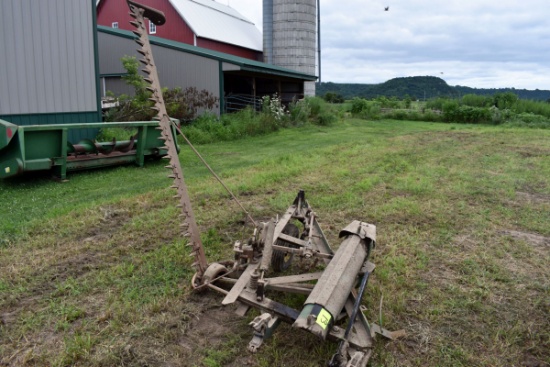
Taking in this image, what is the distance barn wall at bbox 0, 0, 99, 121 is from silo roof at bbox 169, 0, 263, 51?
12.2m

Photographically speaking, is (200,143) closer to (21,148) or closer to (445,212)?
(21,148)

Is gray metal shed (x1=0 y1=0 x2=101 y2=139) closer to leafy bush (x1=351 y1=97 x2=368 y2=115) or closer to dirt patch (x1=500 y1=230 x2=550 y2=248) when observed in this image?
dirt patch (x1=500 y1=230 x2=550 y2=248)

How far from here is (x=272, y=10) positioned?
79.8 feet

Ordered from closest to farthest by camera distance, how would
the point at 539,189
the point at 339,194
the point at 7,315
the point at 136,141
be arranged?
1. the point at 7,315
2. the point at 339,194
3. the point at 539,189
4. the point at 136,141

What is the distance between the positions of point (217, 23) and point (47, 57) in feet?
54.2

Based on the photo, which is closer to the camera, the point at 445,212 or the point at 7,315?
the point at 7,315

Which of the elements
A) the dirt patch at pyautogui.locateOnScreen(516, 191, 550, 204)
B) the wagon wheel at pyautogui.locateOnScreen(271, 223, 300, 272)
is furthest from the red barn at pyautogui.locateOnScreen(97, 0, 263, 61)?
the wagon wheel at pyautogui.locateOnScreen(271, 223, 300, 272)

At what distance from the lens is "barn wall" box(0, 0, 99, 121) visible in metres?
9.38

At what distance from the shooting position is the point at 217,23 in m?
25.3

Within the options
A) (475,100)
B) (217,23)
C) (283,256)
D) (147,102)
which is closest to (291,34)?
(217,23)

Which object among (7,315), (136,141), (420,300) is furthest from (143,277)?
(136,141)

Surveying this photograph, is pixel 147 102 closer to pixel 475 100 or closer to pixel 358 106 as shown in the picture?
pixel 358 106

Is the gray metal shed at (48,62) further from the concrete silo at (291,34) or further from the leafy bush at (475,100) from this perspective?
the leafy bush at (475,100)

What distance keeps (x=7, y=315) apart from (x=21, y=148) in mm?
4176
